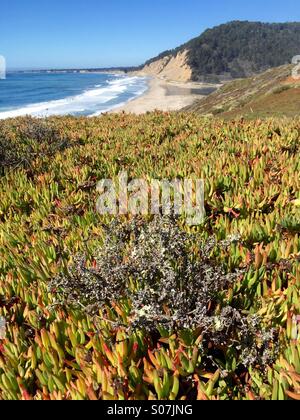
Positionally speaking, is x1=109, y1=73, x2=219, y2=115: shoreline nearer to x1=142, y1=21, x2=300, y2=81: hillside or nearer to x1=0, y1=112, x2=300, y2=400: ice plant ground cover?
x1=0, y1=112, x2=300, y2=400: ice plant ground cover

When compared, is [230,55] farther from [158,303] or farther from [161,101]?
[158,303]

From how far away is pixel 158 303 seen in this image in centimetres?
271

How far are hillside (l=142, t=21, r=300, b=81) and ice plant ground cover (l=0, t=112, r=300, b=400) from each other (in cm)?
14195

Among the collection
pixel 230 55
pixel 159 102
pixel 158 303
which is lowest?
pixel 158 303

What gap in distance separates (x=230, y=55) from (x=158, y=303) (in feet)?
612

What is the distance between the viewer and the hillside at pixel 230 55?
506 feet

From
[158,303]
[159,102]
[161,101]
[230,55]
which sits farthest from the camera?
[230,55]

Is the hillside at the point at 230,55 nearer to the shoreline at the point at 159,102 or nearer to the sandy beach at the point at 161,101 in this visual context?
the shoreline at the point at 159,102

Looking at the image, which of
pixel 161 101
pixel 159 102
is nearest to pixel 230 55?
pixel 161 101

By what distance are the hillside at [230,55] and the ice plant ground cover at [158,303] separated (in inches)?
5589

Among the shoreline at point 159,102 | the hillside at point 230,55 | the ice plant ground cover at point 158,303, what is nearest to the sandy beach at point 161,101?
the shoreline at point 159,102

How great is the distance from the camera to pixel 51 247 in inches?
148
